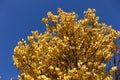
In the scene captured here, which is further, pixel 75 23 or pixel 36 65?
pixel 75 23

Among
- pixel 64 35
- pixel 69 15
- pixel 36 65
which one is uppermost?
pixel 69 15

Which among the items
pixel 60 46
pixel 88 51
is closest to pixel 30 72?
pixel 60 46

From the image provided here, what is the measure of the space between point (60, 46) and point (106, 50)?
117 centimetres

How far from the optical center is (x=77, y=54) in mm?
8367

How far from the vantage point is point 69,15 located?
8992 mm

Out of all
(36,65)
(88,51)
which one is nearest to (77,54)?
(88,51)

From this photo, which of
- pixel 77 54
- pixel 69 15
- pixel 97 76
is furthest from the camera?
pixel 69 15

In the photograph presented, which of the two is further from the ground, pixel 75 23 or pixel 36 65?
pixel 75 23

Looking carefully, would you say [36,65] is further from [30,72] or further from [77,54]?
[77,54]

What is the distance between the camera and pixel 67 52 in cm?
838

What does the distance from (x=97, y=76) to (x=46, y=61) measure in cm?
136

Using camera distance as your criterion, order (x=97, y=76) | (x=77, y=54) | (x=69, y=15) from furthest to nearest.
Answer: (x=69, y=15)
(x=77, y=54)
(x=97, y=76)

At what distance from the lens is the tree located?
811 cm

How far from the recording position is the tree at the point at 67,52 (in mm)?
8109
